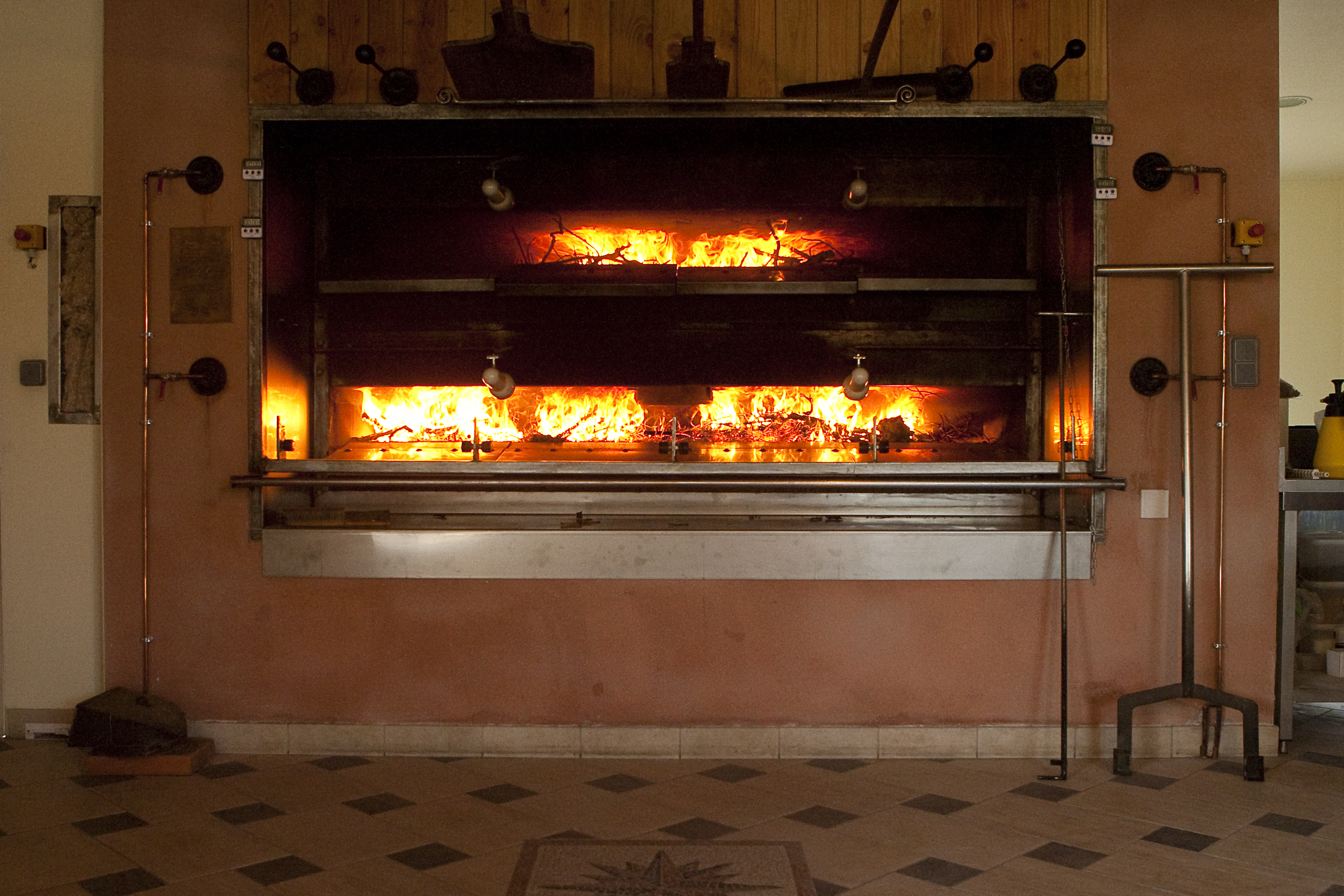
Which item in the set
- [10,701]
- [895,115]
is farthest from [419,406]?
[895,115]

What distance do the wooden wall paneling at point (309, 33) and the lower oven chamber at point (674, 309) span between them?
0.25 m

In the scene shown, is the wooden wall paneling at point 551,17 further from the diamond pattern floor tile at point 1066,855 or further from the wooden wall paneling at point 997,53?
the diamond pattern floor tile at point 1066,855

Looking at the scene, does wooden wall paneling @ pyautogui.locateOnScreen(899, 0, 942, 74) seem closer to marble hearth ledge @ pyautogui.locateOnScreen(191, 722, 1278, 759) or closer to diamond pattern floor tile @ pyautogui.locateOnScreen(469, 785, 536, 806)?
marble hearth ledge @ pyautogui.locateOnScreen(191, 722, 1278, 759)

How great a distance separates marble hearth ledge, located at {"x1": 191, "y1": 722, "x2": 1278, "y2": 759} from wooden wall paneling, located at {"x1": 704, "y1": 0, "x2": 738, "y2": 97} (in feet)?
7.82

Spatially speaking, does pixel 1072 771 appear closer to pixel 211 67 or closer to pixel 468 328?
pixel 468 328

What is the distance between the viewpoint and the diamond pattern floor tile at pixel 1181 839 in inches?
116

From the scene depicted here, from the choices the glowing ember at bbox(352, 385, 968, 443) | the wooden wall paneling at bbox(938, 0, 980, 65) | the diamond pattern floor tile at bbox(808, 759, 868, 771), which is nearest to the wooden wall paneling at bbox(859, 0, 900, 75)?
the wooden wall paneling at bbox(938, 0, 980, 65)

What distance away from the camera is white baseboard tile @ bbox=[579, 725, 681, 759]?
3.81 meters

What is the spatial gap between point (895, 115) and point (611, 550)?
190cm

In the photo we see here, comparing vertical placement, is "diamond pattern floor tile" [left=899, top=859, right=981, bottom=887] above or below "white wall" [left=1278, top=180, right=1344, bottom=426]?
below

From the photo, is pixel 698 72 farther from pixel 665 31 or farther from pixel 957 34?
pixel 957 34

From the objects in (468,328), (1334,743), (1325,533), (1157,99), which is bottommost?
(1334,743)

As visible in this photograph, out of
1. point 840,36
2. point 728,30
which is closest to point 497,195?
point 728,30

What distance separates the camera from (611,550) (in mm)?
3838
